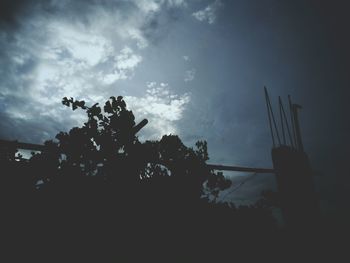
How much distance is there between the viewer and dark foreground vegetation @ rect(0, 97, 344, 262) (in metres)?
2.78

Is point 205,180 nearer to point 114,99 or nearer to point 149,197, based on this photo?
point 149,197

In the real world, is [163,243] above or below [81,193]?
below

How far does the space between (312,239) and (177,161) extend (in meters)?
2.96

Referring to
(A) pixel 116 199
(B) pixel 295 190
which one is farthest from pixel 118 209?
(B) pixel 295 190

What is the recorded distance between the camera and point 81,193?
302 centimetres

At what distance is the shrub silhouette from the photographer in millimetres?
2846

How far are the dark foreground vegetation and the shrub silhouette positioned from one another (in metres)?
0.01

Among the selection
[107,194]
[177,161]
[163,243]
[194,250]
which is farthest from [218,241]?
[107,194]

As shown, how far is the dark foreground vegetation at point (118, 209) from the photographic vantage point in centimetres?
278

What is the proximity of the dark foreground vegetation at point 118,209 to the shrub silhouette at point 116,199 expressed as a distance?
0.05ft

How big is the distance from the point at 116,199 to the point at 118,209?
0.54ft

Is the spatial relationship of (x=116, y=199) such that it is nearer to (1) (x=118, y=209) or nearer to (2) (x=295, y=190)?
(1) (x=118, y=209)

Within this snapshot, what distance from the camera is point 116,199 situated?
3.28 metres

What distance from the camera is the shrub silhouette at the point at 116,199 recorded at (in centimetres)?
285
